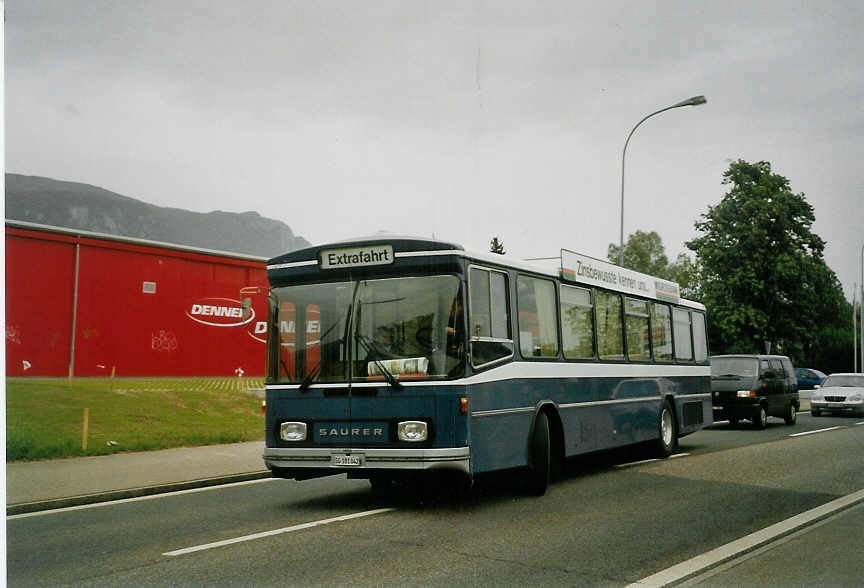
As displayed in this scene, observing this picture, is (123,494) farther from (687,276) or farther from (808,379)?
(687,276)

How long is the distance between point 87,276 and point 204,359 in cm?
435

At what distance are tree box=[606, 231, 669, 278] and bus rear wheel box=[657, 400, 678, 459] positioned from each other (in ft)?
226

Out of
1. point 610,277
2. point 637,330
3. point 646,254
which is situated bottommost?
point 637,330

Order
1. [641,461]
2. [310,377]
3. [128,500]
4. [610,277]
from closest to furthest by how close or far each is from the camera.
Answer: [310,377] < [128,500] < [610,277] < [641,461]

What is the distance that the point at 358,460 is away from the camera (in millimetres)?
8891

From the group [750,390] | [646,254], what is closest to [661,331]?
[750,390]

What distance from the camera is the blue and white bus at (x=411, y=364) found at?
882cm

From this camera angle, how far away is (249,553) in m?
7.06

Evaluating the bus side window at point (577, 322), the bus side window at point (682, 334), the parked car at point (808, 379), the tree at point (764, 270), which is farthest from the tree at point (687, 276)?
the bus side window at point (577, 322)

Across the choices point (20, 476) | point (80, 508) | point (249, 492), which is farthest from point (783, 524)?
point (20, 476)

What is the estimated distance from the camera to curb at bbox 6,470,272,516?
972 cm

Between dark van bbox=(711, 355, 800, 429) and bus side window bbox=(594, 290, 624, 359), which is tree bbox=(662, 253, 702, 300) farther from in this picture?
bus side window bbox=(594, 290, 624, 359)

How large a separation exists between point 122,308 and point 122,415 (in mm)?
6334

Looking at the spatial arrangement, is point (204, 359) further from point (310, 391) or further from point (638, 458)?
point (310, 391)
